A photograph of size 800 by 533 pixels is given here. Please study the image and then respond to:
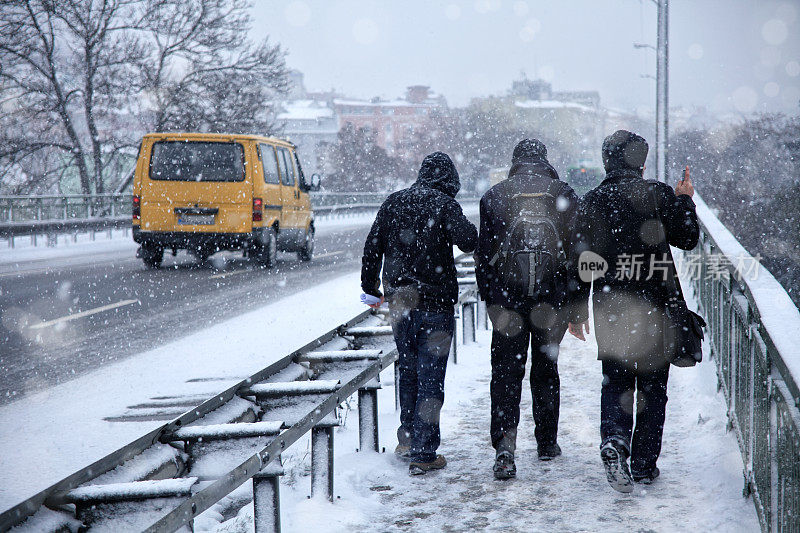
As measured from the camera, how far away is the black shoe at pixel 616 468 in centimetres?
426

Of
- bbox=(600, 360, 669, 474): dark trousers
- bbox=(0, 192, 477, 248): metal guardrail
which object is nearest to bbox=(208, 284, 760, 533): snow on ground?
bbox=(600, 360, 669, 474): dark trousers

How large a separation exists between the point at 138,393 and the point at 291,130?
369ft

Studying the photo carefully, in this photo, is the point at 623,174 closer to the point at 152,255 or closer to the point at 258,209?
the point at 258,209

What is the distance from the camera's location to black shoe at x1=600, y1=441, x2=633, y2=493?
426cm

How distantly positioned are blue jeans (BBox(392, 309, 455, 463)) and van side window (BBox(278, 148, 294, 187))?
38.5 ft

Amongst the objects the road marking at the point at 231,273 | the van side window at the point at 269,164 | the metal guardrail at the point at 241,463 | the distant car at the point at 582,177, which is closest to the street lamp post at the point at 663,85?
the van side window at the point at 269,164

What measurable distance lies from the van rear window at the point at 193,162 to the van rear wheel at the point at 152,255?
153 cm

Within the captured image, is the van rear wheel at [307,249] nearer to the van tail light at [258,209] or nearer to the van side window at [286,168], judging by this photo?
the van side window at [286,168]

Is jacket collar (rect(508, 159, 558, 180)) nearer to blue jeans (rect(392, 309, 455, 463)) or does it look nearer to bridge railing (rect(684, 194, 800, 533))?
blue jeans (rect(392, 309, 455, 463))

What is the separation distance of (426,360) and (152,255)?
12.1 meters

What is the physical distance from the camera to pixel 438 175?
4703 mm

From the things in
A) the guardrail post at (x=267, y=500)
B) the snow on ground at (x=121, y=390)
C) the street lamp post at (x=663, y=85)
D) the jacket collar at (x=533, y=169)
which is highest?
the street lamp post at (x=663, y=85)

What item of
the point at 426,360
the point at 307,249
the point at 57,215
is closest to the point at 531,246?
the point at 426,360

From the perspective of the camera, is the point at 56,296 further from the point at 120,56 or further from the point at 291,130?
the point at 291,130
